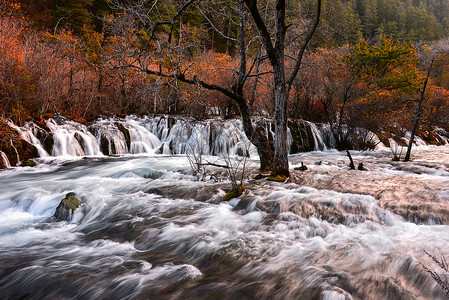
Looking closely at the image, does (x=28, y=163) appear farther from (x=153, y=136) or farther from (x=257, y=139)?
(x=257, y=139)

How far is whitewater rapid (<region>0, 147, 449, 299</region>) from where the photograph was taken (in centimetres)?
268

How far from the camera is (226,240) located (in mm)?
3830

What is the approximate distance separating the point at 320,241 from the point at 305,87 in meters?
16.8

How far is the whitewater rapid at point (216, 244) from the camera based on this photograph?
105 inches

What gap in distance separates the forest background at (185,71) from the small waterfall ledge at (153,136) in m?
1.05

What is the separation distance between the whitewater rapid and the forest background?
8.93ft

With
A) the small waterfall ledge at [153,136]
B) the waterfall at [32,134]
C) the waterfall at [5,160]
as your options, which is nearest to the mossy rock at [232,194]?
the small waterfall ledge at [153,136]

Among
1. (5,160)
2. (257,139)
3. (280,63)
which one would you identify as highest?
(280,63)

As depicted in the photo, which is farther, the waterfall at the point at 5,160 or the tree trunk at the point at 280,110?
the waterfall at the point at 5,160

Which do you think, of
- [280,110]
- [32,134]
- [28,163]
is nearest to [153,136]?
[32,134]

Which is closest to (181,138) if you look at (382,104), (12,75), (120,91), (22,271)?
(120,91)

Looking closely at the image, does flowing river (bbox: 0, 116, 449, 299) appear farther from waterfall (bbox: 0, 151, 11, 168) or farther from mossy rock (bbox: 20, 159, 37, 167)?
mossy rock (bbox: 20, 159, 37, 167)

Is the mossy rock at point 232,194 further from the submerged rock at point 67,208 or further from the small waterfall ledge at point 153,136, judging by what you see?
the small waterfall ledge at point 153,136

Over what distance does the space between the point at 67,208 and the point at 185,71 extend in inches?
159
